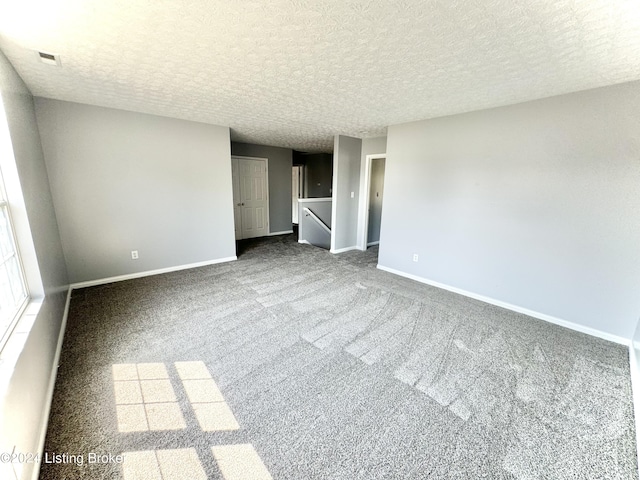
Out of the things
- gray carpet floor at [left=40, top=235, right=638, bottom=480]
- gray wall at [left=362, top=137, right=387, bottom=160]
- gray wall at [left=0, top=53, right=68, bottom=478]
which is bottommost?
gray carpet floor at [left=40, top=235, right=638, bottom=480]

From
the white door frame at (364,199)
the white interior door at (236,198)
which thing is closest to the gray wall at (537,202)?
the white door frame at (364,199)

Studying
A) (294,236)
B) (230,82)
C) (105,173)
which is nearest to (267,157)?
(294,236)

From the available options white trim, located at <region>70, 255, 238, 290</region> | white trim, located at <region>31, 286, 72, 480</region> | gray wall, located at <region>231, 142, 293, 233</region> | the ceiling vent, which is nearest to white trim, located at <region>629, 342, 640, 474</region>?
white trim, located at <region>31, 286, 72, 480</region>

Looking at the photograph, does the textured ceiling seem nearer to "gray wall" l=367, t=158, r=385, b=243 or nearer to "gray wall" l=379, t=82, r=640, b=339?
"gray wall" l=379, t=82, r=640, b=339

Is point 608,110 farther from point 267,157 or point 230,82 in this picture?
point 267,157

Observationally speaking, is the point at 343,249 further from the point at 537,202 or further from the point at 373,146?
the point at 537,202

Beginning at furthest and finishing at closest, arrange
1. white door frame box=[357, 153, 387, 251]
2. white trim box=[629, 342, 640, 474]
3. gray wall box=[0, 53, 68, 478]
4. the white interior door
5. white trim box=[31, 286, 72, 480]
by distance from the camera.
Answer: the white interior door < white door frame box=[357, 153, 387, 251] < white trim box=[629, 342, 640, 474] < white trim box=[31, 286, 72, 480] < gray wall box=[0, 53, 68, 478]

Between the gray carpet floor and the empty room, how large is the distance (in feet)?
0.06

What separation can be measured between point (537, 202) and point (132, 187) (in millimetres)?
5164

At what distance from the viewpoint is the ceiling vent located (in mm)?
1986

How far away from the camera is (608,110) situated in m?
2.36

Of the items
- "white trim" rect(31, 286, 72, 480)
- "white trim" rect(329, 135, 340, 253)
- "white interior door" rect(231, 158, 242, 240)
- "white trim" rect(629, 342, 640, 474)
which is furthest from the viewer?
"white interior door" rect(231, 158, 242, 240)

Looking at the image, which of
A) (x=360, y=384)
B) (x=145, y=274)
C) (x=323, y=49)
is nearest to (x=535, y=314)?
(x=360, y=384)

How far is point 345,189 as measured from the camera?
5289mm
